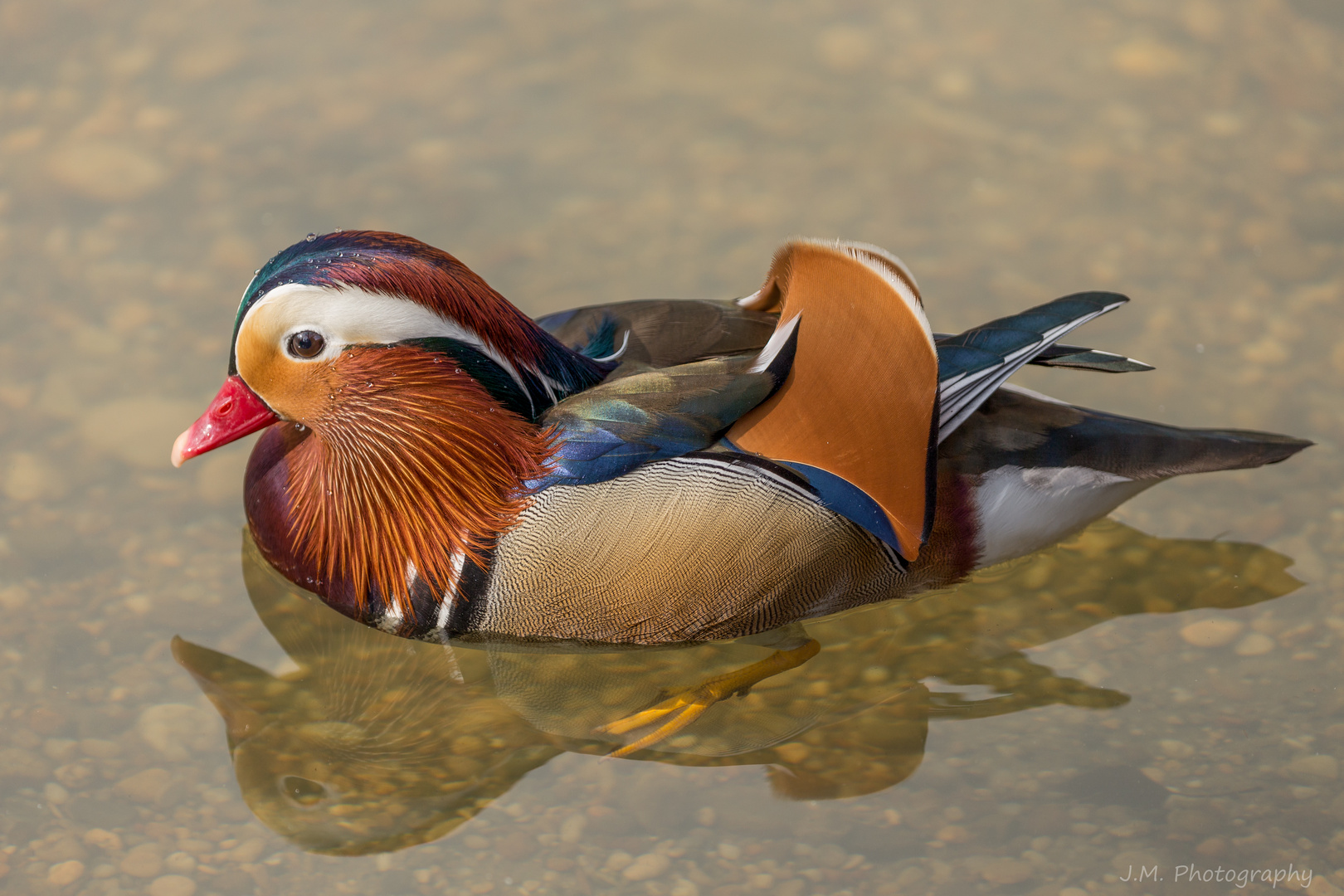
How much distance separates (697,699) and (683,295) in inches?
77.6

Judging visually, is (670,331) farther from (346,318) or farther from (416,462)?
(346,318)

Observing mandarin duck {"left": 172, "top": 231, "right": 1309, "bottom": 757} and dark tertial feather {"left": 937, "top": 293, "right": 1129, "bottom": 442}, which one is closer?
mandarin duck {"left": 172, "top": 231, "right": 1309, "bottom": 757}

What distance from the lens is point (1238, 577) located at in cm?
491

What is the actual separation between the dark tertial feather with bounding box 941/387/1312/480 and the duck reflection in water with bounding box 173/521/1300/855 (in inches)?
22.6

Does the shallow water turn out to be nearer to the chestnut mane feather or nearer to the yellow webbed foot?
the yellow webbed foot

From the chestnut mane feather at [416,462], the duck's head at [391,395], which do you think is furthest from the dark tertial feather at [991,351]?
the chestnut mane feather at [416,462]

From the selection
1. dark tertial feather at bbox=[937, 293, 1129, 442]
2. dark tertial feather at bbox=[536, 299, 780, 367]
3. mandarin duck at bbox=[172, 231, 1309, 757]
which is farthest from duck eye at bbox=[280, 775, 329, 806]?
dark tertial feather at bbox=[937, 293, 1129, 442]

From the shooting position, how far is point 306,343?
4.05 meters

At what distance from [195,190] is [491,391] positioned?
2784mm

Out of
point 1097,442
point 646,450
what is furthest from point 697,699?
point 1097,442

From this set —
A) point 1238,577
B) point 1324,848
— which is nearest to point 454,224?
point 1238,577

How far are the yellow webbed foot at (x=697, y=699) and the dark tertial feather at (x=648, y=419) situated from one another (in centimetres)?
87

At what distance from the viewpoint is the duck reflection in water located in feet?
13.9

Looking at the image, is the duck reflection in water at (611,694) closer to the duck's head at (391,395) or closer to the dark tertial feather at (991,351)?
the duck's head at (391,395)
